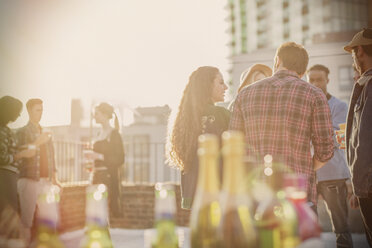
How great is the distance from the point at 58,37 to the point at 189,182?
2.89 m

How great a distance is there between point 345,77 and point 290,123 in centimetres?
3444

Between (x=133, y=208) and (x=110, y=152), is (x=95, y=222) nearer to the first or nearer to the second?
(x=110, y=152)

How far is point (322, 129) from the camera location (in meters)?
2.35

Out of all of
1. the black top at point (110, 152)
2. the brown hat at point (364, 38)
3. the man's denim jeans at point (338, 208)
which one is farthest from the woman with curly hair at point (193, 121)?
the black top at point (110, 152)

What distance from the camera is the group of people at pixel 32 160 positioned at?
295 centimetres

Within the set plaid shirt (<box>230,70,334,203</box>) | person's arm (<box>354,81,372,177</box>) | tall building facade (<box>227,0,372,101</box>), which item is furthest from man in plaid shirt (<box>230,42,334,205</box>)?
tall building facade (<box>227,0,372,101</box>)

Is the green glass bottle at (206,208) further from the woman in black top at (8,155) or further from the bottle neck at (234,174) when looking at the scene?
the woman in black top at (8,155)

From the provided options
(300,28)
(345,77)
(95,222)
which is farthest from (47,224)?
(300,28)

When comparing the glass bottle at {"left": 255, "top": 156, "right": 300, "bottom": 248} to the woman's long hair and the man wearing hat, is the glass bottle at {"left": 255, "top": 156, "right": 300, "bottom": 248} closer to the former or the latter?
the man wearing hat

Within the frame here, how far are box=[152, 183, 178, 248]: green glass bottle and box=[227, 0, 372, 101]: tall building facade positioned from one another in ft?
99.7

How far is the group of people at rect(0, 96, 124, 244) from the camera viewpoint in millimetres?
2953

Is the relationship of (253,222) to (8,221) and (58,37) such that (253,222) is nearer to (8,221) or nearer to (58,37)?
(8,221)

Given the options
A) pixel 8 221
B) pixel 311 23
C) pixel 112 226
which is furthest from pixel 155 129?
pixel 8 221

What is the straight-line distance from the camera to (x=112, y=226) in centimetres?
773
